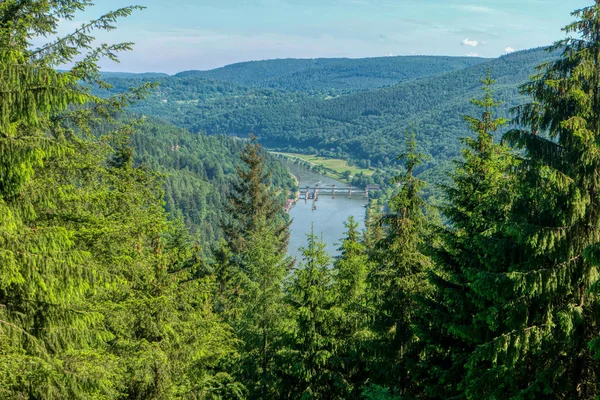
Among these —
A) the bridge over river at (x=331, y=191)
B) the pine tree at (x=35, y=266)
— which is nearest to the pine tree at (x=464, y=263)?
the pine tree at (x=35, y=266)

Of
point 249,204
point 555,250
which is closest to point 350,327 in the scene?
point 555,250

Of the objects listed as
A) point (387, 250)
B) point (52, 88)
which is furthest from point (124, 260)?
point (387, 250)

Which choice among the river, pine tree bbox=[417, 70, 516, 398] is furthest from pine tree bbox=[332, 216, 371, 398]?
the river

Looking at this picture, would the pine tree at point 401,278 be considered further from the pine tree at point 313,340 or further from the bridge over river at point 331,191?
the bridge over river at point 331,191

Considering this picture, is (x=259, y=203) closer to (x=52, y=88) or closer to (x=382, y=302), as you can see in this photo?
(x=382, y=302)

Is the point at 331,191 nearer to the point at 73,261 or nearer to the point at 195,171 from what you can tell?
the point at 195,171

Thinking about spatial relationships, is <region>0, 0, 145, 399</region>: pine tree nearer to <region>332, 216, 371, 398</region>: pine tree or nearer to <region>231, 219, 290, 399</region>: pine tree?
<region>332, 216, 371, 398</region>: pine tree
